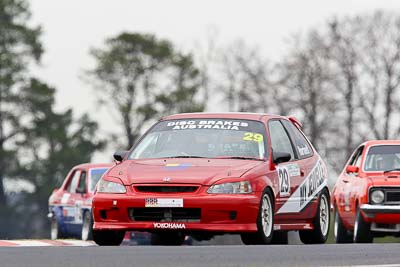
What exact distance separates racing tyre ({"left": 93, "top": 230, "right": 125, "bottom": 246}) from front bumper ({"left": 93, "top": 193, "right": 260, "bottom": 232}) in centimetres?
39

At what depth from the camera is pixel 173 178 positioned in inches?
594

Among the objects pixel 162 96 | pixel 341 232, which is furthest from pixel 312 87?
pixel 341 232

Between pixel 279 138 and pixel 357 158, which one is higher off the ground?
pixel 279 138

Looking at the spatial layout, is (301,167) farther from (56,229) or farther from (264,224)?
(56,229)

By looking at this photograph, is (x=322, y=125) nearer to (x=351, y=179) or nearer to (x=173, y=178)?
(x=351, y=179)

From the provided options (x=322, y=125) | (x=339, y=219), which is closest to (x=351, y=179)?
(x=339, y=219)

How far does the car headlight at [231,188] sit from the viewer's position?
1504 centimetres

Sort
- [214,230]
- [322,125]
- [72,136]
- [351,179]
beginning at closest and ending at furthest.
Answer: [214,230], [351,179], [322,125], [72,136]

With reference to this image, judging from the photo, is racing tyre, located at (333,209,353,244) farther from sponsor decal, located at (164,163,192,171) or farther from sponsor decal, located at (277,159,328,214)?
sponsor decal, located at (164,163,192,171)

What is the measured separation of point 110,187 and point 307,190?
265 centimetres

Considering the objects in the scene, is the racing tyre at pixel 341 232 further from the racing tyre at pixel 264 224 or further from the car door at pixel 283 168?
the racing tyre at pixel 264 224

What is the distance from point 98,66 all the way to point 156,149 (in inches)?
2457

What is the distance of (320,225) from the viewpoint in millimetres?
17297

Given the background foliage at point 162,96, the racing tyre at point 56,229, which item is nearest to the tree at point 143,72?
the background foliage at point 162,96
